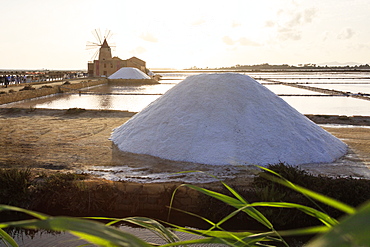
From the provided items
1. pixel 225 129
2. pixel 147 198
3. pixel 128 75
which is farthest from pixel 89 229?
pixel 128 75

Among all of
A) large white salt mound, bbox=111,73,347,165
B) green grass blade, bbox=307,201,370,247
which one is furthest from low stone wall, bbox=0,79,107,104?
green grass blade, bbox=307,201,370,247

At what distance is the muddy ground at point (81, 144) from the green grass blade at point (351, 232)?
11.8ft

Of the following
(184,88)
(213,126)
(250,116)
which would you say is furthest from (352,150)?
(184,88)

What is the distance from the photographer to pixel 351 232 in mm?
276

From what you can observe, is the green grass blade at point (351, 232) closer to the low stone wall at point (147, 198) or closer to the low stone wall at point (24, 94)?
the low stone wall at point (147, 198)

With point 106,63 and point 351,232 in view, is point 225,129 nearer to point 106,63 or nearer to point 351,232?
point 351,232

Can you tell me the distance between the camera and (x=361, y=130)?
770cm

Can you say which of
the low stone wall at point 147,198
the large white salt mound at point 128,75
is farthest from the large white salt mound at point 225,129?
the large white salt mound at point 128,75

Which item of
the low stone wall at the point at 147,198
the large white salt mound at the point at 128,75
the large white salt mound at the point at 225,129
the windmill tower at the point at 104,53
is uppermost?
the windmill tower at the point at 104,53

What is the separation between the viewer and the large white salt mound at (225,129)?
4707 millimetres

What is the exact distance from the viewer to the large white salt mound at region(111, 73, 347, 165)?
15.4ft

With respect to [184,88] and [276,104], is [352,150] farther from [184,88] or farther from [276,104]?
[184,88]

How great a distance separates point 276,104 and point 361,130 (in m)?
3.30

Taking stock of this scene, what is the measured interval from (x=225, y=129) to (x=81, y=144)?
8.90 feet
